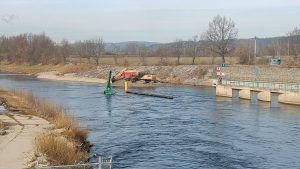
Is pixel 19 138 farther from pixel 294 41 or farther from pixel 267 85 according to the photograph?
pixel 294 41

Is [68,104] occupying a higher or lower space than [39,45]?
lower

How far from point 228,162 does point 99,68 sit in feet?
321

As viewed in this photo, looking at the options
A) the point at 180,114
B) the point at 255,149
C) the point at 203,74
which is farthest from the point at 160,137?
the point at 203,74

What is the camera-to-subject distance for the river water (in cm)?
2748

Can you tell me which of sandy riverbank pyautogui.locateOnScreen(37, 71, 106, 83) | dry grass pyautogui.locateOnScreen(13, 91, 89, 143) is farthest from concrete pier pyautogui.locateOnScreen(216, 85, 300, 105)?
sandy riverbank pyautogui.locateOnScreen(37, 71, 106, 83)

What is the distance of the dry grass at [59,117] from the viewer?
1160 inches

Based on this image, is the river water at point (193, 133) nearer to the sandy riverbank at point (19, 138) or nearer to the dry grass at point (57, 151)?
the dry grass at point (57, 151)

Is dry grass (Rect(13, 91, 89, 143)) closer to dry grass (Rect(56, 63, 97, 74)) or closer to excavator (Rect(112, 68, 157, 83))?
excavator (Rect(112, 68, 157, 83))

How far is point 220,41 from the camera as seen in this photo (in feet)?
392

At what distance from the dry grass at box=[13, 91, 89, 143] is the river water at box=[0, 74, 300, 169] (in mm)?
1419

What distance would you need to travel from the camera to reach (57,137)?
26.1m

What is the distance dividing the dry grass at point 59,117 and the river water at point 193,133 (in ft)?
4.65

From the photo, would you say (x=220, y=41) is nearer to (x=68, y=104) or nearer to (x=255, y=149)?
(x=68, y=104)

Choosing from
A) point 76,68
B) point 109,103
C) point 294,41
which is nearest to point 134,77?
point 76,68
